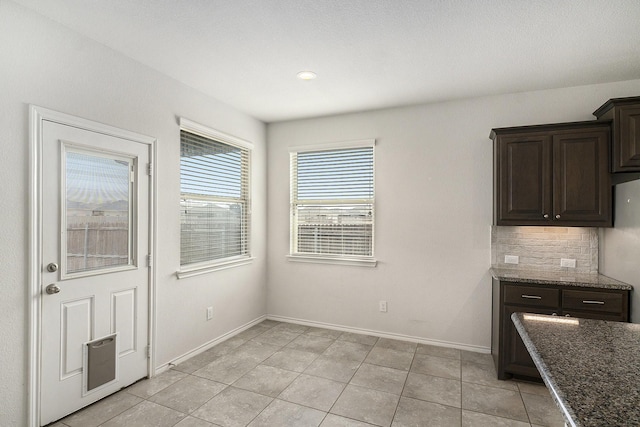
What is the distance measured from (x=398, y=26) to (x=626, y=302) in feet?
8.91

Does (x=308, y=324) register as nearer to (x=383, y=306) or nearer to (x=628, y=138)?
(x=383, y=306)

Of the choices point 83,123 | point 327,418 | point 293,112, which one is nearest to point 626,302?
point 327,418

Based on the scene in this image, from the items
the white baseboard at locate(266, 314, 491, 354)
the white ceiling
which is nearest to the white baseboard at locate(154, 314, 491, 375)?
the white baseboard at locate(266, 314, 491, 354)

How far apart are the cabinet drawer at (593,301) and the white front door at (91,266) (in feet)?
11.7

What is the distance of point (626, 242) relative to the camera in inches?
106

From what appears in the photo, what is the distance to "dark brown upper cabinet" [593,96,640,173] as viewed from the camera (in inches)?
105

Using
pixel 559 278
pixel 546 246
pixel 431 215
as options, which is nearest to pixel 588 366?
pixel 559 278

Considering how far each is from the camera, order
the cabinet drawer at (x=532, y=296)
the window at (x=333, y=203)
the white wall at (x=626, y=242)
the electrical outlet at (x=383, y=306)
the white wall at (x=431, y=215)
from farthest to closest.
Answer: the window at (x=333, y=203)
the electrical outlet at (x=383, y=306)
the white wall at (x=431, y=215)
the cabinet drawer at (x=532, y=296)
the white wall at (x=626, y=242)

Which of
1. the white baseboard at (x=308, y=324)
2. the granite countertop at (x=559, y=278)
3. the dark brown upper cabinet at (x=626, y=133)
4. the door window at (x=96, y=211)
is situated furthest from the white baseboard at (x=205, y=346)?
the dark brown upper cabinet at (x=626, y=133)

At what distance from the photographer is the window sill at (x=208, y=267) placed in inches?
130

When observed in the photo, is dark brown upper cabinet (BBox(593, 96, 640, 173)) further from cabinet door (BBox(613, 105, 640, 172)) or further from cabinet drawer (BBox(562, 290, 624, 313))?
cabinet drawer (BBox(562, 290, 624, 313))

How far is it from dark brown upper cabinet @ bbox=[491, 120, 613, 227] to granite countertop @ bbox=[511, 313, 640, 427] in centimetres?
177

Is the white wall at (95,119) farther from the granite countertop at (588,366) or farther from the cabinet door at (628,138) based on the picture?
the cabinet door at (628,138)

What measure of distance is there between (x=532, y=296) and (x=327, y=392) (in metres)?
1.91
